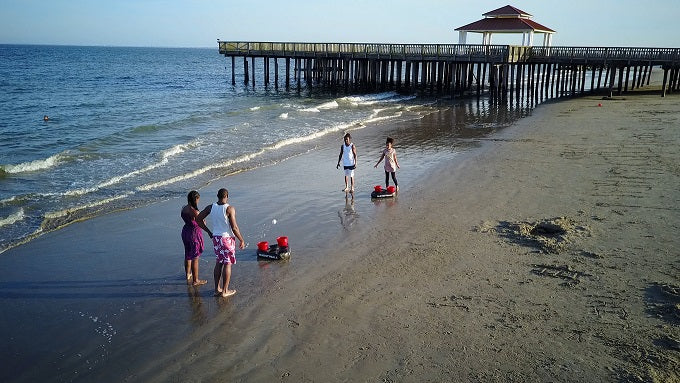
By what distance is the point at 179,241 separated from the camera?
9219 millimetres

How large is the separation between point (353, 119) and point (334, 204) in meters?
16.2

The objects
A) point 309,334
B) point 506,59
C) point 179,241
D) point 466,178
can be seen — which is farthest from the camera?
point 506,59

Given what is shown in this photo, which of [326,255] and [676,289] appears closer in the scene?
[676,289]

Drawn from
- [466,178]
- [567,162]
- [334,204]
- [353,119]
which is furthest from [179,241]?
[353,119]

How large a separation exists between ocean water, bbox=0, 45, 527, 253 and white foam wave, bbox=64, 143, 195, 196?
44 mm

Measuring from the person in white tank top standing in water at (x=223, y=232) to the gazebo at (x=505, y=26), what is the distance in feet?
111

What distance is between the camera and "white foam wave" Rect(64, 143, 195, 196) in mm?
12438

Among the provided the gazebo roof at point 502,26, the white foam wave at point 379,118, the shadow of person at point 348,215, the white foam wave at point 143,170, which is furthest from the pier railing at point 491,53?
the shadow of person at point 348,215

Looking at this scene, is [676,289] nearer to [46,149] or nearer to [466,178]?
[466,178]

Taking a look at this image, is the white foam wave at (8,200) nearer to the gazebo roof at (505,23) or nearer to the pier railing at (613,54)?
the pier railing at (613,54)

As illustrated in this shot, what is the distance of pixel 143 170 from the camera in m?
14.9

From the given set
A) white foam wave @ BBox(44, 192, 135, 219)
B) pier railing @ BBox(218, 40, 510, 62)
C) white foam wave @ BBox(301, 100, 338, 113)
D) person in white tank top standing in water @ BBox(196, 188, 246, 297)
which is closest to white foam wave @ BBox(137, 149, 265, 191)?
white foam wave @ BBox(44, 192, 135, 219)

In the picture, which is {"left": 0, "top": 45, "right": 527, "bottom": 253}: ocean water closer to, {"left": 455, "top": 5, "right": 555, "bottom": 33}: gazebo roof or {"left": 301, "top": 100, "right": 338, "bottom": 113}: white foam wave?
{"left": 301, "top": 100, "right": 338, "bottom": 113}: white foam wave

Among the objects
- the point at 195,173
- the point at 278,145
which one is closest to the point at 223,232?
the point at 195,173
